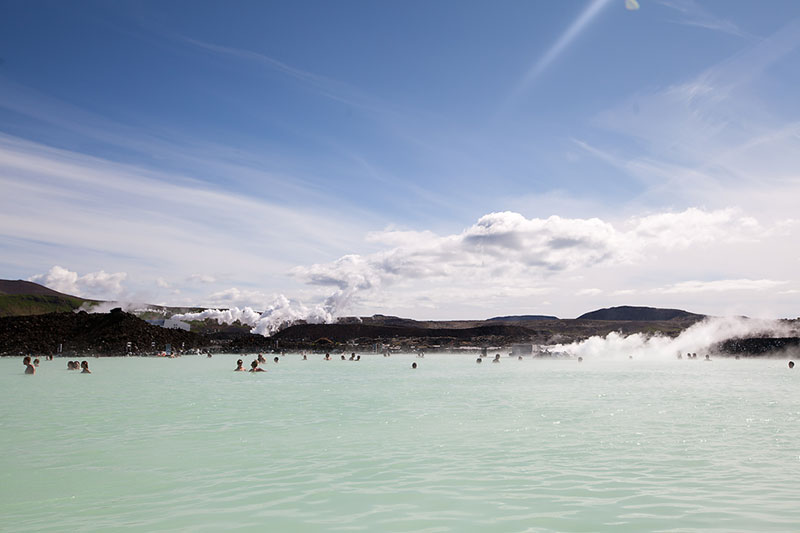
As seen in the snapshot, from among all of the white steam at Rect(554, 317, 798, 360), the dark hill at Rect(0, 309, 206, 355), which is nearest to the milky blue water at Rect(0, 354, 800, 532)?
the dark hill at Rect(0, 309, 206, 355)

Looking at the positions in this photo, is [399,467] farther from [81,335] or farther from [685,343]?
[685,343]

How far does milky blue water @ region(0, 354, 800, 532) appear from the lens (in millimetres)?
8961

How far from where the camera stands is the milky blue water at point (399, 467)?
8961 millimetres

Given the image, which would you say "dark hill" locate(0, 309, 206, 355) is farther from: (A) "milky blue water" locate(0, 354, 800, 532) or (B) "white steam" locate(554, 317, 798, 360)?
(B) "white steam" locate(554, 317, 798, 360)

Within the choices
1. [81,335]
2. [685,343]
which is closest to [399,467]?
[81,335]

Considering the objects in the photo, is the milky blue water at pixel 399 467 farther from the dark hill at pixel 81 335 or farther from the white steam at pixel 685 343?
the white steam at pixel 685 343

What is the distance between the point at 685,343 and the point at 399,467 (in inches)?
4841

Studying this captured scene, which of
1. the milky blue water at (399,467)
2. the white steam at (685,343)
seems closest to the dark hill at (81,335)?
the milky blue water at (399,467)

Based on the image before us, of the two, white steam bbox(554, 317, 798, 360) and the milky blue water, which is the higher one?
white steam bbox(554, 317, 798, 360)

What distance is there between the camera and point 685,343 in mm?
119688

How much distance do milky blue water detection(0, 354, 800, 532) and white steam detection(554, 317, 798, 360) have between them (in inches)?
3340

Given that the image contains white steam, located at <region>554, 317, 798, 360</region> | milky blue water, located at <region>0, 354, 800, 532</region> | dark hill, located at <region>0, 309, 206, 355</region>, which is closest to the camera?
milky blue water, located at <region>0, 354, 800, 532</region>

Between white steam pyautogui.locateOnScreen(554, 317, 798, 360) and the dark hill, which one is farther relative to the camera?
white steam pyautogui.locateOnScreen(554, 317, 798, 360)

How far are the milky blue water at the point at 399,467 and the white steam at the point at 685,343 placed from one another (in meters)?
84.8
